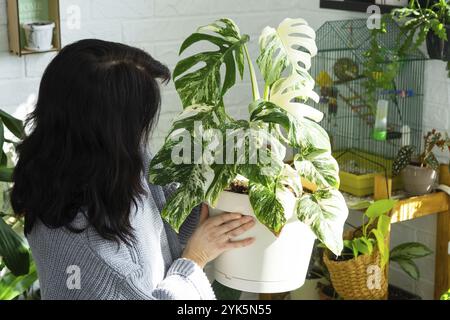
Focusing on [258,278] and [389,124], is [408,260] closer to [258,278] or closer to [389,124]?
[389,124]

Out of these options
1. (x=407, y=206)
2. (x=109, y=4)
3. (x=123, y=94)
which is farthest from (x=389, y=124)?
(x=123, y=94)

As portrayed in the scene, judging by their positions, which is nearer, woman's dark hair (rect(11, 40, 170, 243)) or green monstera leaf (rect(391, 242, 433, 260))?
woman's dark hair (rect(11, 40, 170, 243))

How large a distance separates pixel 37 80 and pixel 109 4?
0.37m

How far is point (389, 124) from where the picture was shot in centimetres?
271

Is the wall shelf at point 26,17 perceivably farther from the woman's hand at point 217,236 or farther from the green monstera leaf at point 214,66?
the woman's hand at point 217,236

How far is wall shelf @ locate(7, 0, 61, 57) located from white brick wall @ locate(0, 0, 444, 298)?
0.04 m

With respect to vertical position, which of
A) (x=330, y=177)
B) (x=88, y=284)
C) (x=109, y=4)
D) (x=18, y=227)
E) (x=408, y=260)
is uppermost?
(x=109, y=4)

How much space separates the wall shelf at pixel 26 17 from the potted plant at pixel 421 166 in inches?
47.1

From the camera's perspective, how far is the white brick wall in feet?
8.32

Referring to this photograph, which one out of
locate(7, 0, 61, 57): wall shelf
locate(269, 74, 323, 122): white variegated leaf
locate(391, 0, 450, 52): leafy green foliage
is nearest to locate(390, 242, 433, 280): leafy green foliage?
locate(391, 0, 450, 52): leafy green foliage

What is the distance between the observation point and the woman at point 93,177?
57.2 inches

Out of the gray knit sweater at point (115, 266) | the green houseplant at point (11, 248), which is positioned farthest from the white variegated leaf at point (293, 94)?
the green houseplant at point (11, 248)

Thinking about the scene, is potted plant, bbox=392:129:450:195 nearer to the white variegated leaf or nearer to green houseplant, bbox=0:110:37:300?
the white variegated leaf

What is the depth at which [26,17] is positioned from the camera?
246 centimetres
